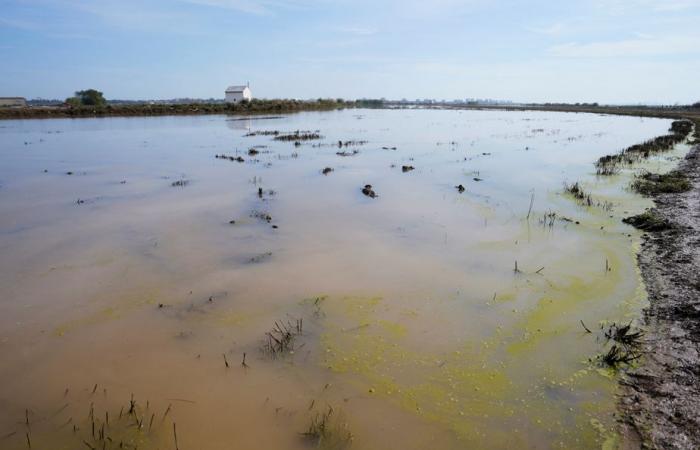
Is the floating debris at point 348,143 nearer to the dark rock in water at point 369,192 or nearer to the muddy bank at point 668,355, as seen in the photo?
the dark rock in water at point 369,192

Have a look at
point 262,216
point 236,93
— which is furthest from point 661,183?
point 236,93

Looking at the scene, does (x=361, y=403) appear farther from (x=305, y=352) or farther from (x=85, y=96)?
(x=85, y=96)

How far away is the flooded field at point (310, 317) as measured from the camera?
13.1 feet

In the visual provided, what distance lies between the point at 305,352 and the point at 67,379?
2.60 metres

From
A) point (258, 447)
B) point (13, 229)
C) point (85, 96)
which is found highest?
point (85, 96)

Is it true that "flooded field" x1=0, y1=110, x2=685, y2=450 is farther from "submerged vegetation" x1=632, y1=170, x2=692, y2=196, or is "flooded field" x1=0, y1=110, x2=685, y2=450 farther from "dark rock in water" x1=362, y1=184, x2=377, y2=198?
"submerged vegetation" x1=632, y1=170, x2=692, y2=196

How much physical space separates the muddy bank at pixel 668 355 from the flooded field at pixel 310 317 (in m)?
0.24

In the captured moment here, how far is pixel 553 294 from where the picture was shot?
21.3 feet

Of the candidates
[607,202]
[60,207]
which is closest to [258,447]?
[60,207]

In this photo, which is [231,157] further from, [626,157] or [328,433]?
[626,157]

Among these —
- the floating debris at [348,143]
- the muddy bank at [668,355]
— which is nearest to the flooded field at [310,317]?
the muddy bank at [668,355]

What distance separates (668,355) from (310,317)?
4.36 metres

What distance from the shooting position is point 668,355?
4785 millimetres

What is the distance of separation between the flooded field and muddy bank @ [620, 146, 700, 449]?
237 mm
